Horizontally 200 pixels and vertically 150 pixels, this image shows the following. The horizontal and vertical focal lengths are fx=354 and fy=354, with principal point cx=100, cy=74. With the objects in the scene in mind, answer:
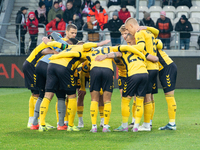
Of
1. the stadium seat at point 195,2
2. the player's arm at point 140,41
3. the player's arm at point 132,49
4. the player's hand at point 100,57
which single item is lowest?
the player's hand at point 100,57

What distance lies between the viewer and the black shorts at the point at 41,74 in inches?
303

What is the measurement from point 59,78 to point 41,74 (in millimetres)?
679

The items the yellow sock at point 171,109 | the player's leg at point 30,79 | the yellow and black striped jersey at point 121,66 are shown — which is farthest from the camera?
the player's leg at point 30,79

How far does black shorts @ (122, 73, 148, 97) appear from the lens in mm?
6984

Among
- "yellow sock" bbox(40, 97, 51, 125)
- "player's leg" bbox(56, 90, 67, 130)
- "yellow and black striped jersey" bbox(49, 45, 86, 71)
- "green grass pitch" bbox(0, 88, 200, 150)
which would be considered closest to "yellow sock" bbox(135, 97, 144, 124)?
"green grass pitch" bbox(0, 88, 200, 150)

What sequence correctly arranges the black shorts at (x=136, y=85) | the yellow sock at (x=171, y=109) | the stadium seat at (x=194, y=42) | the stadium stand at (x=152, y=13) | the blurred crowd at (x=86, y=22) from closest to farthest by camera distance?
the black shorts at (x=136, y=85) → the yellow sock at (x=171, y=109) → the blurred crowd at (x=86, y=22) → the stadium seat at (x=194, y=42) → the stadium stand at (x=152, y=13)

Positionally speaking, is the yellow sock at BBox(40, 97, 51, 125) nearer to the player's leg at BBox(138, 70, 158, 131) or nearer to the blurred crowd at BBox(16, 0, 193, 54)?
the player's leg at BBox(138, 70, 158, 131)

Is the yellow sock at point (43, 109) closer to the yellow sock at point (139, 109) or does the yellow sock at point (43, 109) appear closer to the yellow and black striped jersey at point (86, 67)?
the yellow and black striped jersey at point (86, 67)

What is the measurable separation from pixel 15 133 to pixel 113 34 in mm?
10894

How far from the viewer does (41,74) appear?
7.78 metres

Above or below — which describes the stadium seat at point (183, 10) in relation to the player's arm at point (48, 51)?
above

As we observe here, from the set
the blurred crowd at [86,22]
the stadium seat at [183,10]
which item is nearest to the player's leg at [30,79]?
the blurred crowd at [86,22]

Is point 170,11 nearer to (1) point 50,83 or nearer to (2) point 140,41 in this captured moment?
(2) point 140,41

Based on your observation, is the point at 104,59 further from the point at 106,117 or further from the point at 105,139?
the point at 105,139
